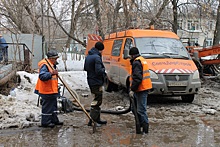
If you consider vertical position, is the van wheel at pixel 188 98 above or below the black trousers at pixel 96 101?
below

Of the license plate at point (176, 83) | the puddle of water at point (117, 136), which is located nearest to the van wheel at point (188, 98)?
the license plate at point (176, 83)

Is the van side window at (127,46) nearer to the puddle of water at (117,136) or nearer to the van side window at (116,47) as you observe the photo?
the van side window at (116,47)

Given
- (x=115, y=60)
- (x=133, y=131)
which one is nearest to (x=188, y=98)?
(x=115, y=60)

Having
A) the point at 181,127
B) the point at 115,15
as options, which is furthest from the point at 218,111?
the point at 115,15

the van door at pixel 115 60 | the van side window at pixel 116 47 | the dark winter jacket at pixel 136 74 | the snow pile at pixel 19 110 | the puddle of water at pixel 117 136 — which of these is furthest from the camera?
the van side window at pixel 116 47

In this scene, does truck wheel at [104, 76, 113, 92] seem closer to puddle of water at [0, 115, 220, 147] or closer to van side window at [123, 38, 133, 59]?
van side window at [123, 38, 133, 59]

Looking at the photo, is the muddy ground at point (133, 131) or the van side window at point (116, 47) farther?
the van side window at point (116, 47)

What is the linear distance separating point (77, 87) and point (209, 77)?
594cm

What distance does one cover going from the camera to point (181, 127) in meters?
6.69

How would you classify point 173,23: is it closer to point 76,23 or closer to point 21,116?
point 76,23

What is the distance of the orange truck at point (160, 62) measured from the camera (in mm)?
8523

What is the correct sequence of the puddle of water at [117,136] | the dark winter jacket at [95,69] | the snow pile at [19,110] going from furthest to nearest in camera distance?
the snow pile at [19,110]
the dark winter jacket at [95,69]
the puddle of water at [117,136]

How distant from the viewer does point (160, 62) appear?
8.75 metres

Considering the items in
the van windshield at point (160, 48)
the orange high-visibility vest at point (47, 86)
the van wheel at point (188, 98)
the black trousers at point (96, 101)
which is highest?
the van windshield at point (160, 48)
